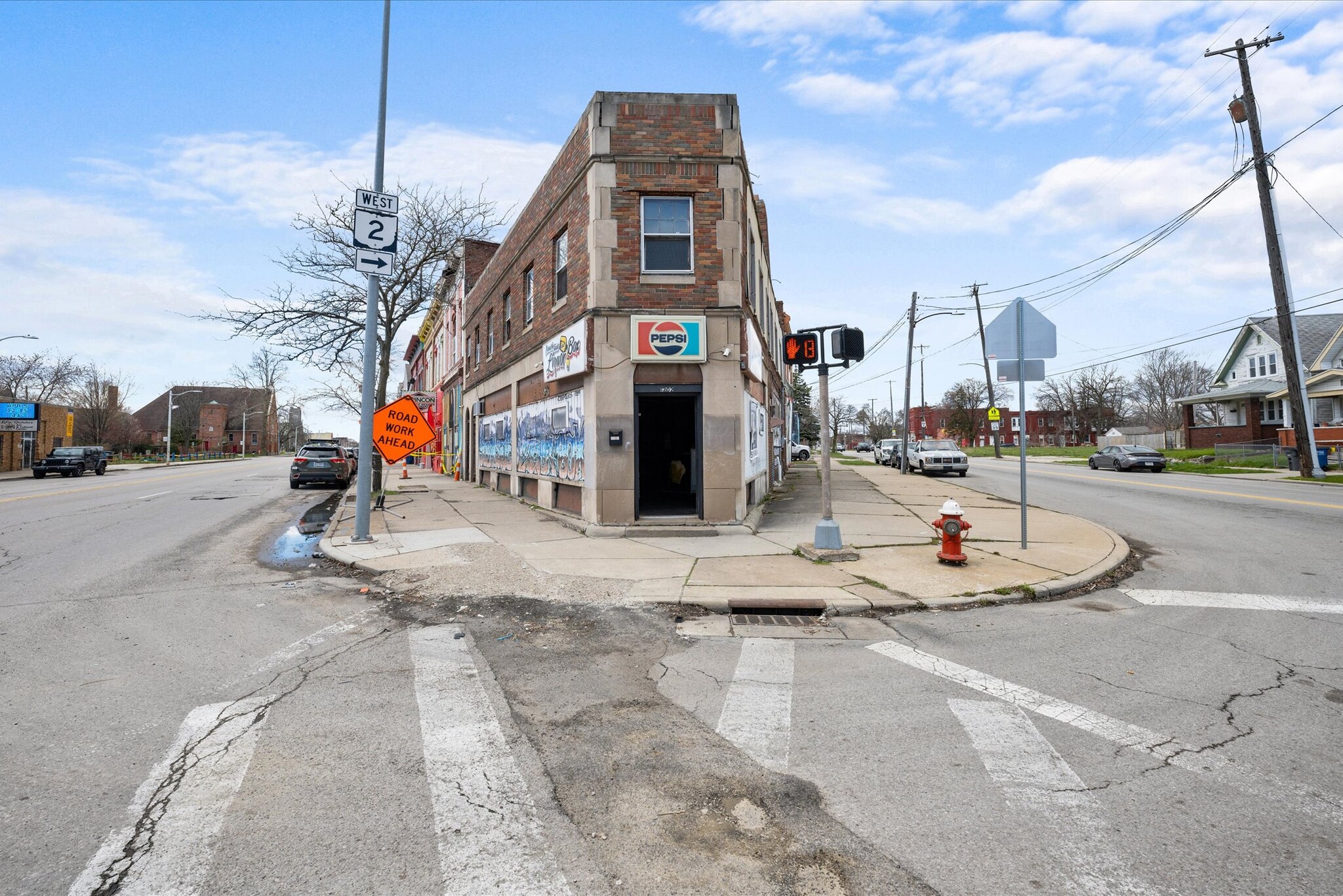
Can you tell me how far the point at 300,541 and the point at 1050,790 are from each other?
11.5m

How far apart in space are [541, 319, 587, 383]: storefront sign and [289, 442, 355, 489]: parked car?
1364cm

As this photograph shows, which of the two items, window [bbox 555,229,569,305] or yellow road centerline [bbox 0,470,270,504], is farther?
yellow road centerline [bbox 0,470,270,504]

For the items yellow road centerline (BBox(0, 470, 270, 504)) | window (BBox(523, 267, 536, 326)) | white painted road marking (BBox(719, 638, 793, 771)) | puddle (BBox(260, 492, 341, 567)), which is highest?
window (BBox(523, 267, 536, 326))

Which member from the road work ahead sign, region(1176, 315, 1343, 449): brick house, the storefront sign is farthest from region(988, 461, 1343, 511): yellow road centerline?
the road work ahead sign

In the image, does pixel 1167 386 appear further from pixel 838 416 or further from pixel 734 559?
pixel 734 559

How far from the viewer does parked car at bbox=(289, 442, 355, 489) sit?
23.5 meters

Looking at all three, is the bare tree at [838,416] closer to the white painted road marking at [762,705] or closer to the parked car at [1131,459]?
the parked car at [1131,459]

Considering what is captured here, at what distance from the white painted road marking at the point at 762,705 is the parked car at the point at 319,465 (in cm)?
2233

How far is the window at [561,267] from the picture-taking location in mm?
13586

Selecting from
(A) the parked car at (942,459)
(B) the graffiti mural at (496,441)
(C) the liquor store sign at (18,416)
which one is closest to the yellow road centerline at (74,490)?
(B) the graffiti mural at (496,441)

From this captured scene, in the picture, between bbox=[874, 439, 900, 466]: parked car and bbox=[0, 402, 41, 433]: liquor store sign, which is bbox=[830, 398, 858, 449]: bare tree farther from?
bbox=[0, 402, 41, 433]: liquor store sign

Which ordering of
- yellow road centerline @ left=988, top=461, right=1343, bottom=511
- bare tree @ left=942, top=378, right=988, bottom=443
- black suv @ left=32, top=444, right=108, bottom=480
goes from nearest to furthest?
yellow road centerline @ left=988, top=461, right=1343, bottom=511, black suv @ left=32, top=444, right=108, bottom=480, bare tree @ left=942, top=378, right=988, bottom=443

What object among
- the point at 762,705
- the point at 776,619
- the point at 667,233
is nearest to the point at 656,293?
the point at 667,233

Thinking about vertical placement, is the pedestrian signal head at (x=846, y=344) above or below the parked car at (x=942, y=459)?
above
